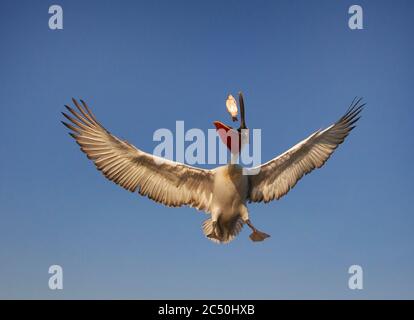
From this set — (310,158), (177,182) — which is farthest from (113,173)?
(310,158)

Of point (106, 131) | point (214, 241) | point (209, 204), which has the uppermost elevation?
point (106, 131)

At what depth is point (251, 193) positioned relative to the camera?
861 cm

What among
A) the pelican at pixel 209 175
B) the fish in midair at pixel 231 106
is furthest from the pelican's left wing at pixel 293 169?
the fish in midair at pixel 231 106

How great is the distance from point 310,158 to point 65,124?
157 inches

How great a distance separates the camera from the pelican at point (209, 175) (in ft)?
26.3

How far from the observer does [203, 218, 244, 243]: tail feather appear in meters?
8.28

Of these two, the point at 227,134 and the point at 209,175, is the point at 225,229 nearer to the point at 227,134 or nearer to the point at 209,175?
A: the point at 209,175

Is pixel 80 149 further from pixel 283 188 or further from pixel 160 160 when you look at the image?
pixel 283 188

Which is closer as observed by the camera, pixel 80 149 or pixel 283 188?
pixel 80 149

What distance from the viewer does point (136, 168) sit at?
817 centimetres

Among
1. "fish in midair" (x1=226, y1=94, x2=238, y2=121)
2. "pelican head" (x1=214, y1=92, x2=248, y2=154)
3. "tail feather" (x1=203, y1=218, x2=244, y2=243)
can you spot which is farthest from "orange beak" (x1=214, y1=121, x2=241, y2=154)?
"tail feather" (x1=203, y1=218, x2=244, y2=243)

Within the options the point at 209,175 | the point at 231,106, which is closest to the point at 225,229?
the point at 209,175

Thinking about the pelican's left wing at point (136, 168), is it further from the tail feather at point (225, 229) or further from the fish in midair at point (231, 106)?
the fish in midair at point (231, 106)

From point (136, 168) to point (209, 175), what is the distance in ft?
3.80
